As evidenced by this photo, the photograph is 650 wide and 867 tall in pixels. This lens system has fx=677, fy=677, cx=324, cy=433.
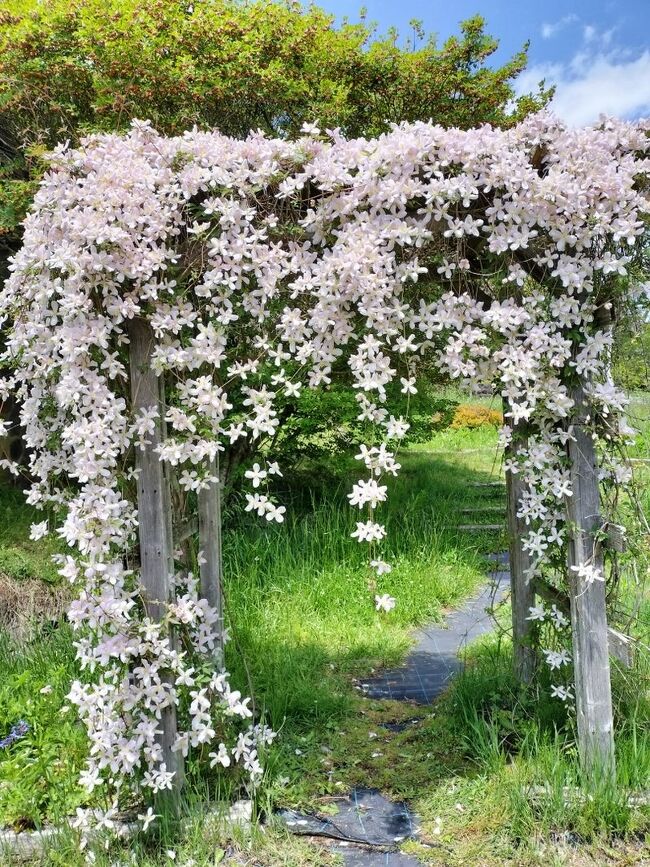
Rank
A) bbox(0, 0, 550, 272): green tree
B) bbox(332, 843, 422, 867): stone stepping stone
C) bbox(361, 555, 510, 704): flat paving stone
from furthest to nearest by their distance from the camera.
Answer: bbox(0, 0, 550, 272): green tree < bbox(361, 555, 510, 704): flat paving stone < bbox(332, 843, 422, 867): stone stepping stone

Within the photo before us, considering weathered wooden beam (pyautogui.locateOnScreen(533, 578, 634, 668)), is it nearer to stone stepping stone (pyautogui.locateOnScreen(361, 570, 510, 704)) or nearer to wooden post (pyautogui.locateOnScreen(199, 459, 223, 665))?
stone stepping stone (pyautogui.locateOnScreen(361, 570, 510, 704))

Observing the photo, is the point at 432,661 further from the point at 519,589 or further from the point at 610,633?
the point at 610,633

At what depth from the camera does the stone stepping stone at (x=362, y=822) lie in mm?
2379

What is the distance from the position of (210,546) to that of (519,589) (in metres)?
1.32

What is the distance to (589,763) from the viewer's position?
7.75ft

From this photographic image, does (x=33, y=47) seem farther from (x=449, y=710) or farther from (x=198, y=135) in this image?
(x=449, y=710)

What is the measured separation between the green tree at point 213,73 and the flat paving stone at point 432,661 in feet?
12.5

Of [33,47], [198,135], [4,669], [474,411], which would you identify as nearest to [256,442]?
[4,669]

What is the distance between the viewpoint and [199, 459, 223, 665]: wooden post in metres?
2.59

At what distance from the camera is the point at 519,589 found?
2887 millimetres

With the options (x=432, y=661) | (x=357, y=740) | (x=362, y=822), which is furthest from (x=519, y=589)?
(x=432, y=661)

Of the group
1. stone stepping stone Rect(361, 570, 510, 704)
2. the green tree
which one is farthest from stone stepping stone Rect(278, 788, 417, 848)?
the green tree

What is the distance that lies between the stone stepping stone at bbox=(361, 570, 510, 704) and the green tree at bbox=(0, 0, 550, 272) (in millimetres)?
3822

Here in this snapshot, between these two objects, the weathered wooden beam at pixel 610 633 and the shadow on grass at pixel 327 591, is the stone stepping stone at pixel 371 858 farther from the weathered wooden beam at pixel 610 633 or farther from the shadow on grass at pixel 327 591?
the weathered wooden beam at pixel 610 633
